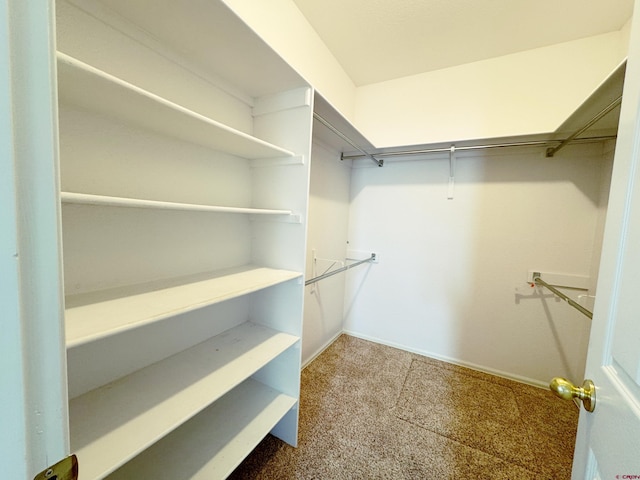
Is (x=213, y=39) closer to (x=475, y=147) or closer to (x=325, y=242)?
(x=325, y=242)

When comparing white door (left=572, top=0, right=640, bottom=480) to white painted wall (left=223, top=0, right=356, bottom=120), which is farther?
white painted wall (left=223, top=0, right=356, bottom=120)

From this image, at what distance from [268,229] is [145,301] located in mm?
746

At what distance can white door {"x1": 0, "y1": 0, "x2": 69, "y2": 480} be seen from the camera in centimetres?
29

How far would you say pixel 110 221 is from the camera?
0.93 m

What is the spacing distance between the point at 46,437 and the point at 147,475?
97 centimetres

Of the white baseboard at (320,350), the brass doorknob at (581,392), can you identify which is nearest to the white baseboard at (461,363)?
the white baseboard at (320,350)

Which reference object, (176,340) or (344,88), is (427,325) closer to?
(176,340)

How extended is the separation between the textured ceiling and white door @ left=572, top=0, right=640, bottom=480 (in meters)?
1.50

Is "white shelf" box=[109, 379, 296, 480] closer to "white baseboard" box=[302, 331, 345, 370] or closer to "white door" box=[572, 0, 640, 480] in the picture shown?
"white baseboard" box=[302, 331, 345, 370]

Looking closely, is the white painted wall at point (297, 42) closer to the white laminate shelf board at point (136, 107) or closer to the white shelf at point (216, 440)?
the white laminate shelf board at point (136, 107)

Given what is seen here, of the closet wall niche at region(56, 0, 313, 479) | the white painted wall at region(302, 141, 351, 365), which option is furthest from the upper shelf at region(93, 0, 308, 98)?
the white painted wall at region(302, 141, 351, 365)

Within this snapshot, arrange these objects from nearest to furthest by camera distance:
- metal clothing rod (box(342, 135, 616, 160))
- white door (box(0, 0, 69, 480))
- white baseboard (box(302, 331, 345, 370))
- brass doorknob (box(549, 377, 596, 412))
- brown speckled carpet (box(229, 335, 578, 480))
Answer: white door (box(0, 0, 69, 480)) < brass doorknob (box(549, 377, 596, 412)) < brown speckled carpet (box(229, 335, 578, 480)) < metal clothing rod (box(342, 135, 616, 160)) < white baseboard (box(302, 331, 345, 370))

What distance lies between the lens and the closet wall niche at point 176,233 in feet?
2.63

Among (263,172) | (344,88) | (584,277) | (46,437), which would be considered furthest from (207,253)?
(584,277)
